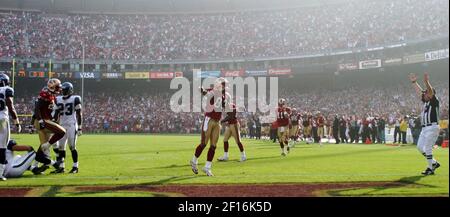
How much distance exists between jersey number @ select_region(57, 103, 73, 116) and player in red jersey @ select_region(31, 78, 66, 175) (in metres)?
0.16

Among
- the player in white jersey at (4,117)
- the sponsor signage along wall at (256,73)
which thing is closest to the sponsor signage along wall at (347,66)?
the sponsor signage along wall at (256,73)

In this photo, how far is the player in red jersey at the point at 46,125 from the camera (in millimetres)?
10680

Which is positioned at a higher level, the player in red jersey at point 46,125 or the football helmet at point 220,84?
the football helmet at point 220,84

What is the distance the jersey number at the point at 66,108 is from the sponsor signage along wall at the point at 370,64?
37.2 metres

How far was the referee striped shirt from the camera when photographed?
10930mm

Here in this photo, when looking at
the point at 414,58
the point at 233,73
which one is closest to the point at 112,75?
the point at 233,73

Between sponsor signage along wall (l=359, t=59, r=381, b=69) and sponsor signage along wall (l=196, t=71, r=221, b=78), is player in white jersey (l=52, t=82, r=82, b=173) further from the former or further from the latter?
sponsor signage along wall (l=196, t=71, r=221, b=78)

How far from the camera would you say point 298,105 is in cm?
5031

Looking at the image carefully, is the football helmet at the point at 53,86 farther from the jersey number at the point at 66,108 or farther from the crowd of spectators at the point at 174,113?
the crowd of spectators at the point at 174,113

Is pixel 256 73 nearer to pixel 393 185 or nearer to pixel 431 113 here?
pixel 431 113

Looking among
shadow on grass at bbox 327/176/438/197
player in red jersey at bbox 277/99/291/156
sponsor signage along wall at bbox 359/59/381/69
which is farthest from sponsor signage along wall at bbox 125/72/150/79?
shadow on grass at bbox 327/176/438/197

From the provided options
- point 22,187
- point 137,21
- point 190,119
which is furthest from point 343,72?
point 22,187
